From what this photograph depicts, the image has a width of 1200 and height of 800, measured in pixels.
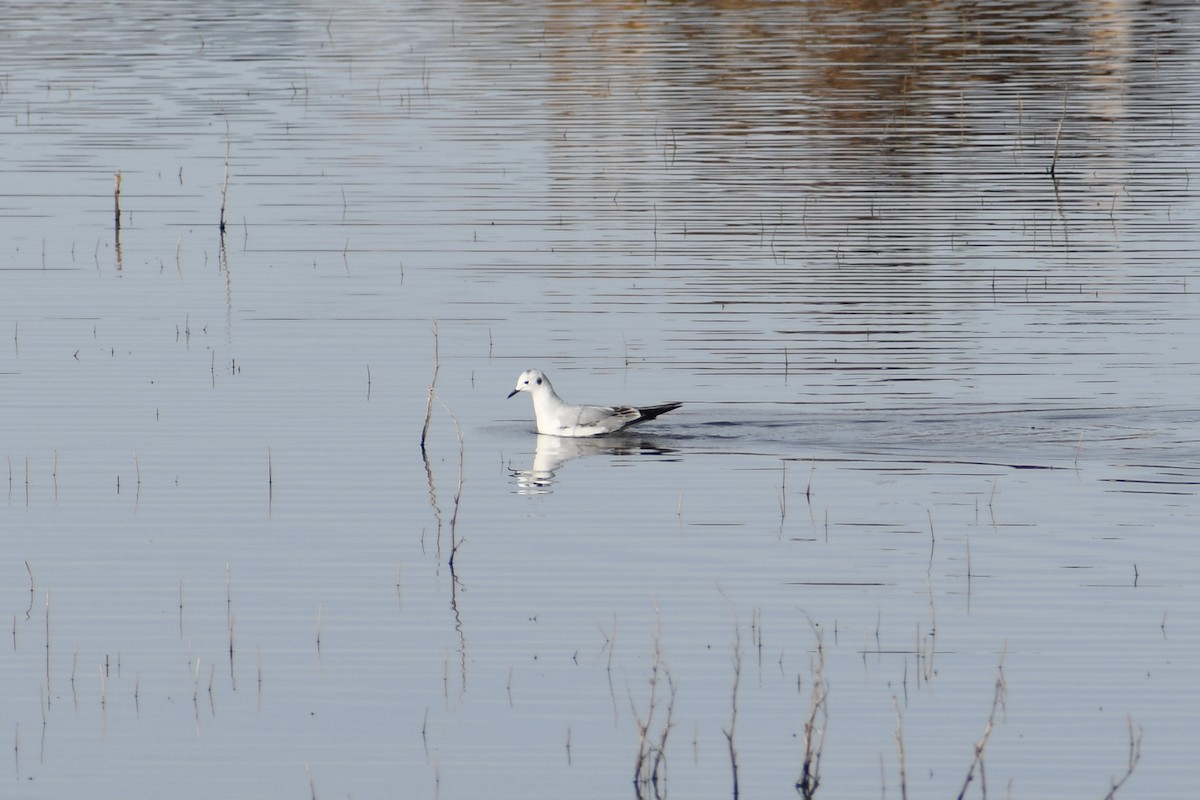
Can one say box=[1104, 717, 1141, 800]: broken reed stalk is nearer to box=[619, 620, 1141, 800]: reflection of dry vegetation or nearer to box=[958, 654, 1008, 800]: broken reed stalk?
box=[619, 620, 1141, 800]: reflection of dry vegetation

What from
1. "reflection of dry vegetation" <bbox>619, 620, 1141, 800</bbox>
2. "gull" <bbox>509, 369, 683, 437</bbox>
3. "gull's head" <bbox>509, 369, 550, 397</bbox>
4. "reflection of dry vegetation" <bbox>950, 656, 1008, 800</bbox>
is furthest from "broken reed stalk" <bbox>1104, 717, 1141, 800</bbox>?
"gull's head" <bbox>509, 369, 550, 397</bbox>

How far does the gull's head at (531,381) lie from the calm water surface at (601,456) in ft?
1.33

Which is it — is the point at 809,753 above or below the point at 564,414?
below

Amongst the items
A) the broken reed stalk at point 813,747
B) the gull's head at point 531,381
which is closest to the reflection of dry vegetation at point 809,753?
the broken reed stalk at point 813,747

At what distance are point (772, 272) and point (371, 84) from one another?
62.0ft

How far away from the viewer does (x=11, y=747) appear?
8922mm

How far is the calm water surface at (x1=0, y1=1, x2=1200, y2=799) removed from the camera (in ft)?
29.8

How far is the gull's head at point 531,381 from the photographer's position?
15.3 metres

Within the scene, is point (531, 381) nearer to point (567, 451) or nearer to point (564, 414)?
point (564, 414)

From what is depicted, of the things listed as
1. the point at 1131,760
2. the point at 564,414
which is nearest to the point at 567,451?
the point at 564,414

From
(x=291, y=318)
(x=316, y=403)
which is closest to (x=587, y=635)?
(x=316, y=403)

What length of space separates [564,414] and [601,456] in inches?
17.2

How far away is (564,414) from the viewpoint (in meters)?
15.3

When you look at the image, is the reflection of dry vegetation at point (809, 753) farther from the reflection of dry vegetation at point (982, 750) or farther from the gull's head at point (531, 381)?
the gull's head at point (531, 381)
